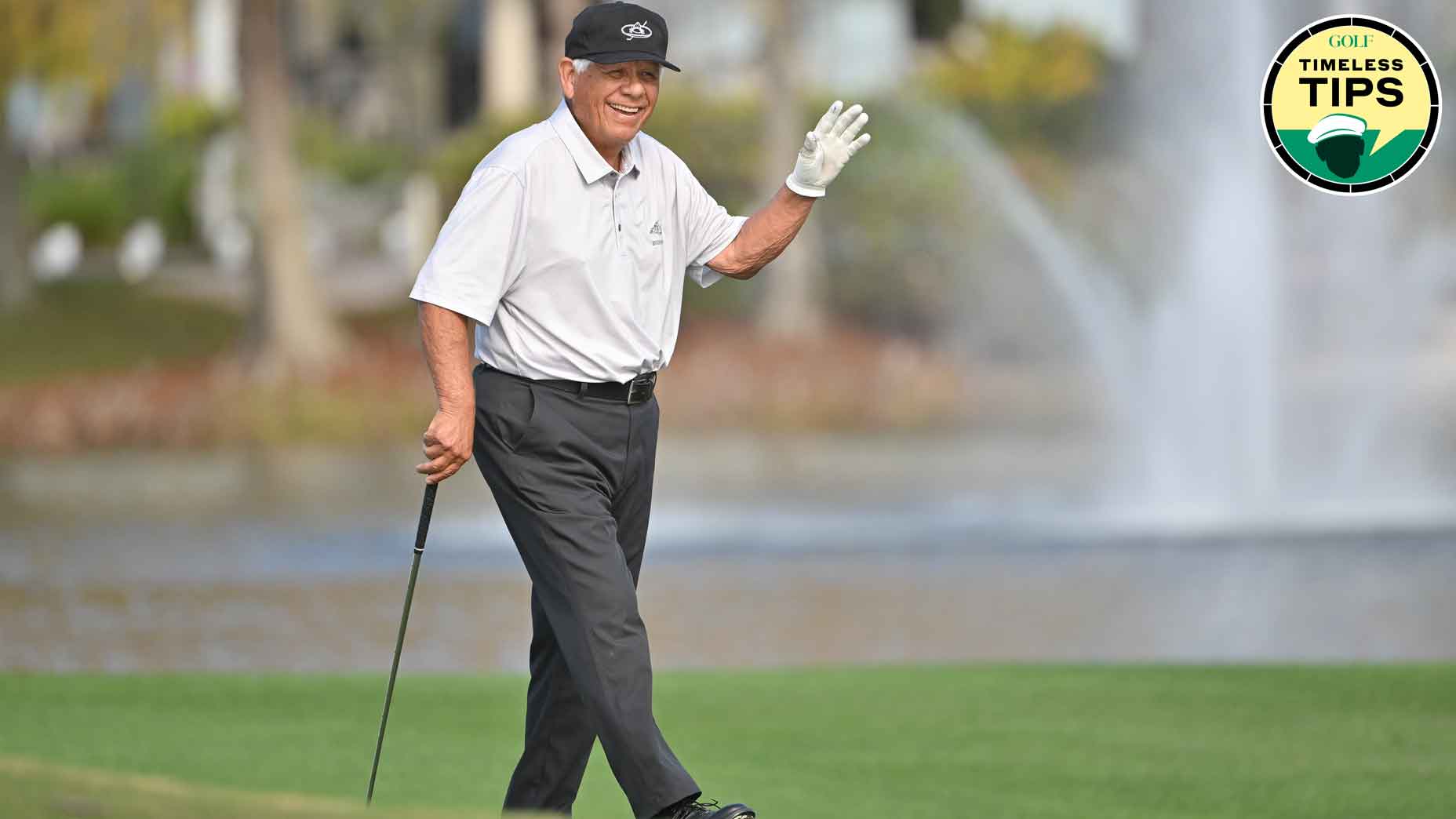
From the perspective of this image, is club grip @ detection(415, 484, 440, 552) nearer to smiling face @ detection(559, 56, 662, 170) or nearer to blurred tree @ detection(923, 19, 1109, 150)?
smiling face @ detection(559, 56, 662, 170)

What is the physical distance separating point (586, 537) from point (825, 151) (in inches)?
41.4

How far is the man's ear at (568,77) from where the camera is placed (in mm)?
5441

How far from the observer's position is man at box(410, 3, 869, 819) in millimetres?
5270

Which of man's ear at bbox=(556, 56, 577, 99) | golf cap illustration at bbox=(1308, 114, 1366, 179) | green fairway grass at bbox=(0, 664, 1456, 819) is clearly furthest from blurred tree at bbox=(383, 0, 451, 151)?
man's ear at bbox=(556, 56, 577, 99)

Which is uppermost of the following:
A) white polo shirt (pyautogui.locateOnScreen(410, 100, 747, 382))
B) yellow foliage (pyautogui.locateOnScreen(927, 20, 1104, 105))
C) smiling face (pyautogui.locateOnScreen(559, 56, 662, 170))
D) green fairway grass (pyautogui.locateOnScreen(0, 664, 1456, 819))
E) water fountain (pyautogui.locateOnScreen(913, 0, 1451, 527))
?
smiling face (pyautogui.locateOnScreen(559, 56, 662, 170))

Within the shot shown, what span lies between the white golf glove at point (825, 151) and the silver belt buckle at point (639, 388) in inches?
22.7

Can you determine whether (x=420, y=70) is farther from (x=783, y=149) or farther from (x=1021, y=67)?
(x=783, y=149)

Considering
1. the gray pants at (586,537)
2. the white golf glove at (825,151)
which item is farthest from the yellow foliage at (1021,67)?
the gray pants at (586,537)

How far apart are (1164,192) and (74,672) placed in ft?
60.7

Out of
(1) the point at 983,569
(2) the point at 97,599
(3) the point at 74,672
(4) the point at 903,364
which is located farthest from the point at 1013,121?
(3) the point at 74,672

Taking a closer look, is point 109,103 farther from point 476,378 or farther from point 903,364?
point 476,378

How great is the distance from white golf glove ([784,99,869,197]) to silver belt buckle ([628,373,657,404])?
0.58m

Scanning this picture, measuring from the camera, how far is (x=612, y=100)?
5.38m

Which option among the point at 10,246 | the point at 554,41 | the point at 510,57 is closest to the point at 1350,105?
the point at 554,41
